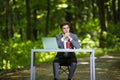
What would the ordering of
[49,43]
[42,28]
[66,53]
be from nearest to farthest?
[49,43], [66,53], [42,28]

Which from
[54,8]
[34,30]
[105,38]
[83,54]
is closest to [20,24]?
[34,30]

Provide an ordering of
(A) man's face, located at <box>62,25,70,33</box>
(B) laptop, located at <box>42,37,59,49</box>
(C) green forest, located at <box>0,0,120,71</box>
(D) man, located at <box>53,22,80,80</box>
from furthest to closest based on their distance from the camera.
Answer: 1. (C) green forest, located at <box>0,0,120,71</box>
2. (A) man's face, located at <box>62,25,70,33</box>
3. (D) man, located at <box>53,22,80,80</box>
4. (B) laptop, located at <box>42,37,59,49</box>

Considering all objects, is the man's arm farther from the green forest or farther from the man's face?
the green forest

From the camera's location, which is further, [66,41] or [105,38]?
[105,38]

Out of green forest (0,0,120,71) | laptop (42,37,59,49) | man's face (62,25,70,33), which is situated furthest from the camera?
green forest (0,0,120,71)

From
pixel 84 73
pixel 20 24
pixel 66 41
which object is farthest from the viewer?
pixel 20 24

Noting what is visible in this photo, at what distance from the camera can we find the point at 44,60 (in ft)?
62.3

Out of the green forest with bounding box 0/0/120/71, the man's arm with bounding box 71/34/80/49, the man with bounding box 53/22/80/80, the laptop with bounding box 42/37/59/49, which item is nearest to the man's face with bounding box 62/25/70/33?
the man with bounding box 53/22/80/80

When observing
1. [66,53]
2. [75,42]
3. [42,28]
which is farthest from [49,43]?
[42,28]

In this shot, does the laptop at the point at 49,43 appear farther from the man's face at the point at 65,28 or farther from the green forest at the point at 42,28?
the green forest at the point at 42,28

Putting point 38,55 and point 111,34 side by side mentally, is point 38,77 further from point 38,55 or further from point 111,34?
point 111,34

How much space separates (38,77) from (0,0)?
22.6 m

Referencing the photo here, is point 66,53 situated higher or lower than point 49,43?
lower

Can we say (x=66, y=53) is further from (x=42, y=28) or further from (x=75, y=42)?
(x=42, y=28)
